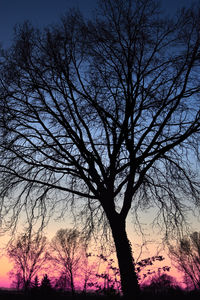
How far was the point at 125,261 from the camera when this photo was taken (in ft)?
22.0

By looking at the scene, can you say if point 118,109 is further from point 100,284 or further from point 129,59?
point 100,284

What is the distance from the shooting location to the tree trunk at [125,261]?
6.39 metres

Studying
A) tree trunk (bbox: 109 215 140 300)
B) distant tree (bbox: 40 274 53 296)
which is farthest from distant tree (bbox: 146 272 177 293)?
distant tree (bbox: 40 274 53 296)

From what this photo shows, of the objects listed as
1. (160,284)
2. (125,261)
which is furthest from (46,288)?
(125,261)

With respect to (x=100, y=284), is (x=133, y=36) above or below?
above

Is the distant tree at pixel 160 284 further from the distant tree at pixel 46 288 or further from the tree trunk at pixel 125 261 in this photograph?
the distant tree at pixel 46 288

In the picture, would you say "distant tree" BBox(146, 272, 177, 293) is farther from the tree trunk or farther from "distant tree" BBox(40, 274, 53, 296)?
"distant tree" BBox(40, 274, 53, 296)

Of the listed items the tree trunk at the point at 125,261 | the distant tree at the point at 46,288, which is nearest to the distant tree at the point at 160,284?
the tree trunk at the point at 125,261

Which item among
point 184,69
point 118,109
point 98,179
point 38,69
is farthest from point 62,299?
point 184,69

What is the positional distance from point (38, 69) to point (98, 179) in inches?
166

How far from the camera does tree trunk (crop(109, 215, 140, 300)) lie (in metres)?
6.39

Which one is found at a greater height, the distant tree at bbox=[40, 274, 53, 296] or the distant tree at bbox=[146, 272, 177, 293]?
the distant tree at bbox=[40, 274, 53, 296]

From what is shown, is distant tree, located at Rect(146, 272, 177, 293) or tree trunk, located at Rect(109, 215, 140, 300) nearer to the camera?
tree trunk, located at Rect(109, 215, 140, 300)

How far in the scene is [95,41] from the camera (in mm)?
8383
